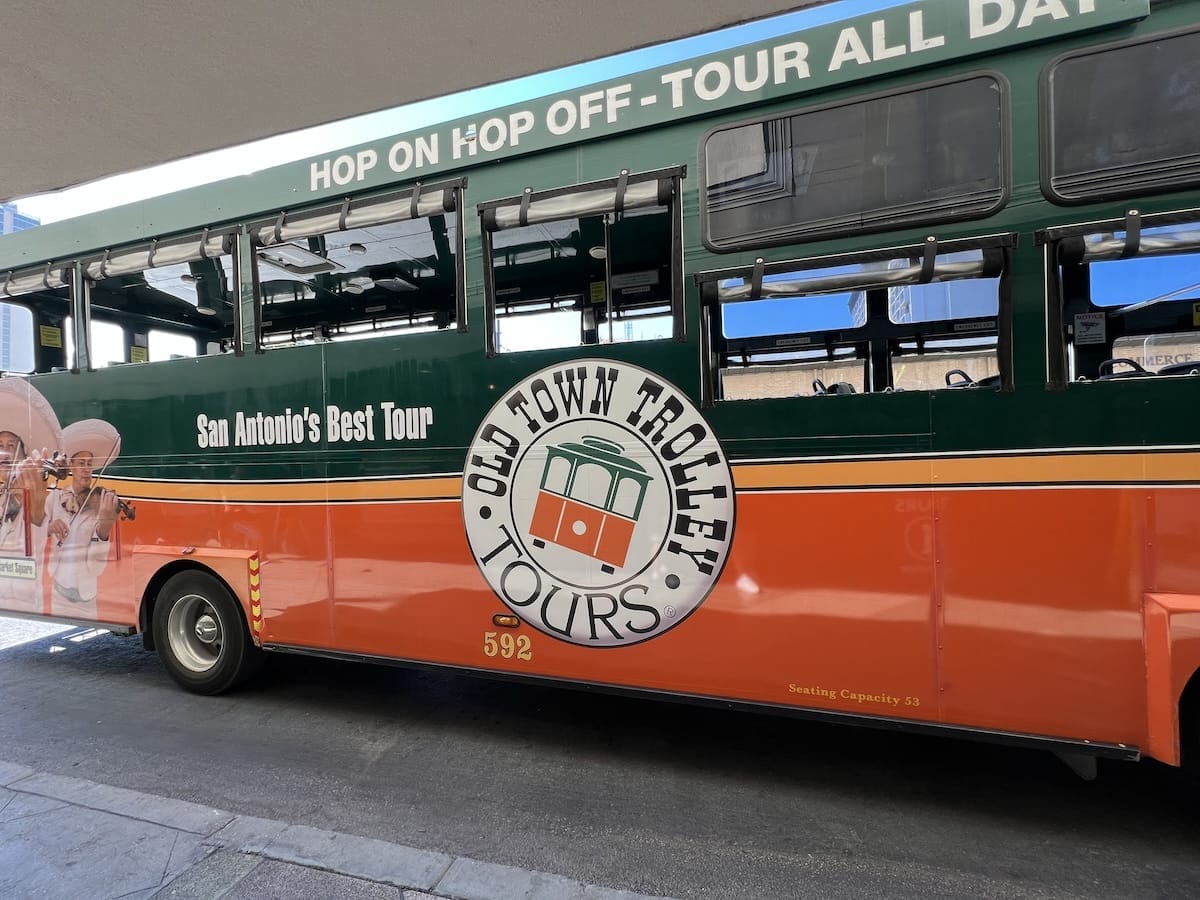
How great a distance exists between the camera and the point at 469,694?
4.69 metres

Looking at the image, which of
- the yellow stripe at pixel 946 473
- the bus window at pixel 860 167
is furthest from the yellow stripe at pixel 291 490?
the bus window at pixel 860 167

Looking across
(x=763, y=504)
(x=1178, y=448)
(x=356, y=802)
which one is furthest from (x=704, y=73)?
(x=356, y=802)

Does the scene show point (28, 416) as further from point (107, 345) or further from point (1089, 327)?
point (1089, 327)

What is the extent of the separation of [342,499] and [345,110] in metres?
2.25

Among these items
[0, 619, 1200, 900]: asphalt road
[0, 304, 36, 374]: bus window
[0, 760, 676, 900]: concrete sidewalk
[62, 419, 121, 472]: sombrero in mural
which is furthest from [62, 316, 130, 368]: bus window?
[0, 760, 676, 900]: concrete sidewalk

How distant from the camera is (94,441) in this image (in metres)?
4.89

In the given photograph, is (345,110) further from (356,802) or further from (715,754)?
(715,754)

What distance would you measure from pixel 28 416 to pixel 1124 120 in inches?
293

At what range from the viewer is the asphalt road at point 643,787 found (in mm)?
2689

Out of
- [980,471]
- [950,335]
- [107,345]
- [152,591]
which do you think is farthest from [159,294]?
[980,471]

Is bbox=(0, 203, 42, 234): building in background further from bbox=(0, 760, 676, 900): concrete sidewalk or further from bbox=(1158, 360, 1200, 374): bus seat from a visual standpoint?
bbox=(1158, 360, 1200, 374): bus seat

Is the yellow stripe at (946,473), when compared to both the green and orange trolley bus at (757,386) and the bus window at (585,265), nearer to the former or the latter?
the green and orange trolley bus at (757,386)

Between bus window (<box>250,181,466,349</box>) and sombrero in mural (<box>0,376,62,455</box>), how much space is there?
2.34 metres

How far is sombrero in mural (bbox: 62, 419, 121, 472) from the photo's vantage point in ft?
15.8
